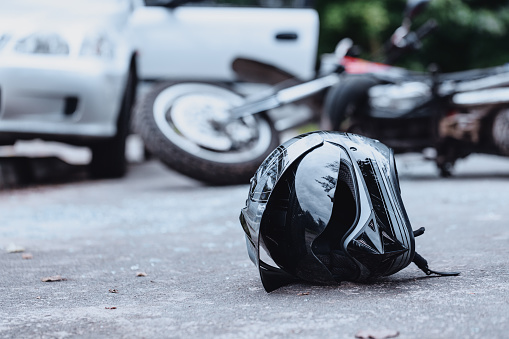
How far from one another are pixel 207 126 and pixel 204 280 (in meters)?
3.18

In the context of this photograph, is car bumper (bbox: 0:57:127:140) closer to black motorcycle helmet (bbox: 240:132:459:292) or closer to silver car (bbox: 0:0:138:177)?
silver car (bbox: 0:0:138:177)

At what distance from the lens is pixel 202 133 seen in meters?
5.68

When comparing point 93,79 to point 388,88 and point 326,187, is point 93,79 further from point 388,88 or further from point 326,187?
point 326,187

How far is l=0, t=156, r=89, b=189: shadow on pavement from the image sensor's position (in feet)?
20.2

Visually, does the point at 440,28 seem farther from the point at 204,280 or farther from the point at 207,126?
the point at 204,280

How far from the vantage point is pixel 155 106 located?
567 cm

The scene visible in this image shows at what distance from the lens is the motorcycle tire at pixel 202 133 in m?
5.49

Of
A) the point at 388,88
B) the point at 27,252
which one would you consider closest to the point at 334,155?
the point at 27,252

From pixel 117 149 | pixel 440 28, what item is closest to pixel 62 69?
pixel 117 149

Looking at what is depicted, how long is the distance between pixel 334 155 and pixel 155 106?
3529 millimetres

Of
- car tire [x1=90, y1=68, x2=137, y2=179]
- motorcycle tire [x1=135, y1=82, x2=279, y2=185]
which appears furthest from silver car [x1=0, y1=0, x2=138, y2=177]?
motorcycle tire [x1=135, y1=82, x2=279, y2=185]

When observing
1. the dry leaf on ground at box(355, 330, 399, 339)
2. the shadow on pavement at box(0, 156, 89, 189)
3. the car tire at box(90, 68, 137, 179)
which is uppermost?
the dry leaf on ground at box(355, 330, 399, 339)

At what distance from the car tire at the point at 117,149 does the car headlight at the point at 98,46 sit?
17.7 inches

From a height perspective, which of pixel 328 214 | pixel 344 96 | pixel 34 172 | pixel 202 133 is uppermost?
pixel 328 214
